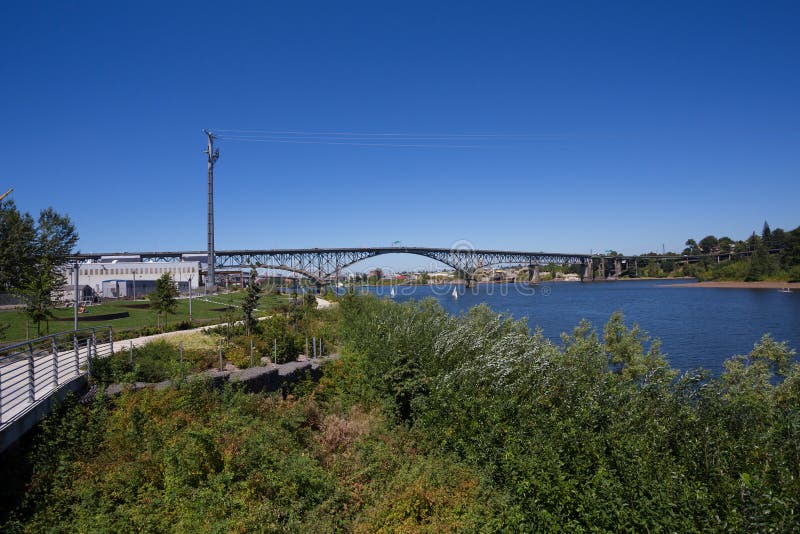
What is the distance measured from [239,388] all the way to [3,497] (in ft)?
14.8

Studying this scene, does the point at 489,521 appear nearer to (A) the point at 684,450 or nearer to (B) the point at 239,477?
(A) the point at 684,450

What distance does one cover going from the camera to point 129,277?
2566 inches

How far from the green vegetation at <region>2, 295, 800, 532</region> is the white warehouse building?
4433 cm

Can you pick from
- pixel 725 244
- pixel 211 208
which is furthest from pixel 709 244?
pixel 211 208

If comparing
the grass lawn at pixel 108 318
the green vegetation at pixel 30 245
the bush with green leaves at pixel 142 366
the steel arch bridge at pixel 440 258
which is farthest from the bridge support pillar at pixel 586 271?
the bush with green leaves at pixel 142 366

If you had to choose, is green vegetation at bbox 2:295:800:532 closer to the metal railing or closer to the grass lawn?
the metal railing

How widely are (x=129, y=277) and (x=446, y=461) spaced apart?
67427 millimetres

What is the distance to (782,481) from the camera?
18.4ft

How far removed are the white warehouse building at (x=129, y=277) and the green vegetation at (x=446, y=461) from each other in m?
44.3

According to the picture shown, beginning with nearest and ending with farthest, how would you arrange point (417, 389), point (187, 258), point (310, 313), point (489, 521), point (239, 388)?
1. point (489, 521)
2. point (239, 388)
3. point (417, 389)
4. point (310, 313)
5. point (187, 258)

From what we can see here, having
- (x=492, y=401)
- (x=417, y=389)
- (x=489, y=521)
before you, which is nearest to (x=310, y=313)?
(x=417, y=389)

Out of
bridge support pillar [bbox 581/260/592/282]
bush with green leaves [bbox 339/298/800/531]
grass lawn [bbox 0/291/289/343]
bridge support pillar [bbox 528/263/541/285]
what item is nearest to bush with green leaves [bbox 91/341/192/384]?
bush with green leaves [bbox 339/298/800/531]

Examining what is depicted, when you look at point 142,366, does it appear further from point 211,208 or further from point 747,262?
point 747,262

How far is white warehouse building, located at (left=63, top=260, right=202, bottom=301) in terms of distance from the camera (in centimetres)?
5356
